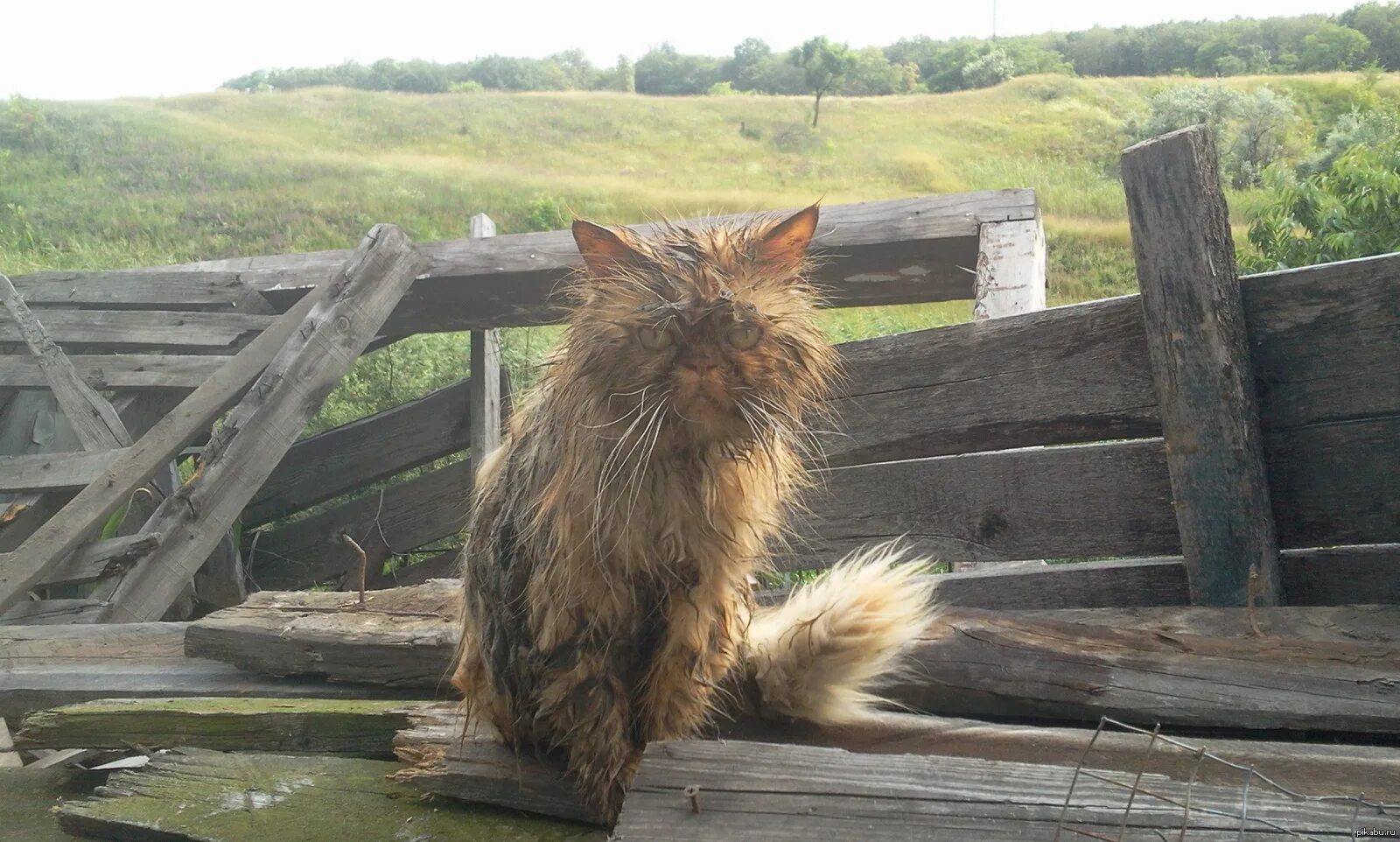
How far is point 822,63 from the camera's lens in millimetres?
6969

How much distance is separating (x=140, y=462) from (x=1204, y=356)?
436cm

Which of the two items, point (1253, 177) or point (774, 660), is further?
point (1253, 177)

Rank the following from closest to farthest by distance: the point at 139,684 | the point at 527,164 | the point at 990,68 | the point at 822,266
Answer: the point at 139,684 < the point at 822,266 < the point at 990,68 < the point at 527,164

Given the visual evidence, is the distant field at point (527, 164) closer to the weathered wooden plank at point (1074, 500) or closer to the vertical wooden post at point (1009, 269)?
the vertical wooden post at point (1009, 269)

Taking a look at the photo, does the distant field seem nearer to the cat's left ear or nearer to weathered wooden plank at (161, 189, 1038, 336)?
weathered wooden plank at (161, 189, 1038, 336)

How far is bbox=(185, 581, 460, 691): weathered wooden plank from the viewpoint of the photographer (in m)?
2.72

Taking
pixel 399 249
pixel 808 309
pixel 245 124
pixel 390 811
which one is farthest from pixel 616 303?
pixel 245 124

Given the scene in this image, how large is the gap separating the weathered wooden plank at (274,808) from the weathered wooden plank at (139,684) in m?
0.33

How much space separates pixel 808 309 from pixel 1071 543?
122cm

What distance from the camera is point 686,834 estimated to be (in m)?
1.62

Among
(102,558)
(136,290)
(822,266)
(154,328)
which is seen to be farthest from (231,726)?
(136,290)

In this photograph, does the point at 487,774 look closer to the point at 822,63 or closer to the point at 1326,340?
the point at 1326,340

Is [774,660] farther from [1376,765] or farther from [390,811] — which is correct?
[1376,765]

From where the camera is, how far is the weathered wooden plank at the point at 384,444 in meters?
6.46
